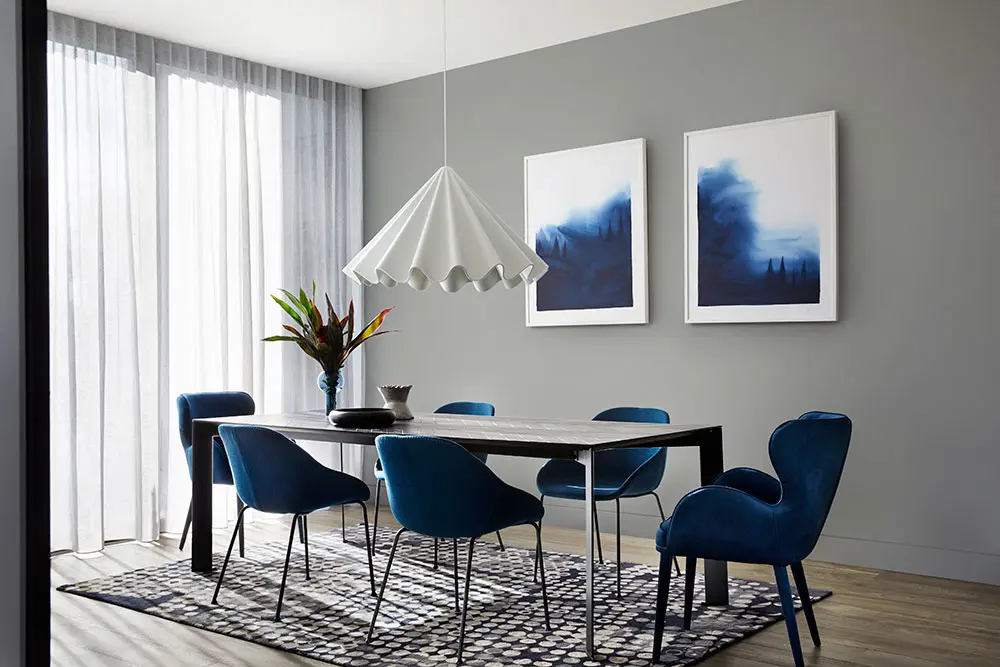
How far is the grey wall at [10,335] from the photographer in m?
1.09

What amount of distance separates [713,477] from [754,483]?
272mm

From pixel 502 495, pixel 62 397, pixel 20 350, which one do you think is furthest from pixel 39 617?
pixel 62 397

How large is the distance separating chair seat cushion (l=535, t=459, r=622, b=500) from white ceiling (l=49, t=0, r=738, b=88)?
7.88 ft

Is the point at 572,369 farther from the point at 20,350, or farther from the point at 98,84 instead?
the point at 20,350

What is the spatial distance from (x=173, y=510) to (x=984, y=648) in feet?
13.7

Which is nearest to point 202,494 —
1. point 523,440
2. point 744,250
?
point 523,440

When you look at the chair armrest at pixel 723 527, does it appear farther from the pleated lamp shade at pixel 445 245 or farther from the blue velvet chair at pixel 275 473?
the blue velvet chair at pixel 275 473

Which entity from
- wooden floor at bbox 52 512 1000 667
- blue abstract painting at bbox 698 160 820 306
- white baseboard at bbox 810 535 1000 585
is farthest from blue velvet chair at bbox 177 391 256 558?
white baseboard at bbox 810 535 1000 585

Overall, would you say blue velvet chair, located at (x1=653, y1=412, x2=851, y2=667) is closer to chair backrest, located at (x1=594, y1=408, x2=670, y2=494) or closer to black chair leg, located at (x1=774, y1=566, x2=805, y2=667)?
black chair leg, located at (x1=774, y1=566, x2=805, y2=667)

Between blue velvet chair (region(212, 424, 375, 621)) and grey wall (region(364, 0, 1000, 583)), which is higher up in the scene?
grey wall (region(364, 0, 1000, 583))

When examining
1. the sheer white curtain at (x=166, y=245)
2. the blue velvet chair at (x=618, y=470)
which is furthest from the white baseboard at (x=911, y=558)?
the sheer white curtain at (x=166, y=245)

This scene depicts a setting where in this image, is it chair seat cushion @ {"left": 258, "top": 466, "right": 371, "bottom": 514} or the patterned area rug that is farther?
chair seat cushion @ {"left": 258, "top": 466, "right": 371, "bottom": 514}

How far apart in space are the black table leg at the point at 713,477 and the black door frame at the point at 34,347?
2999 mm

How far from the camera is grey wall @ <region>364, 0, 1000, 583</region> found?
169 inches
